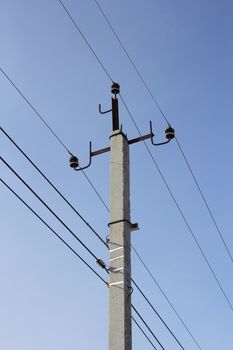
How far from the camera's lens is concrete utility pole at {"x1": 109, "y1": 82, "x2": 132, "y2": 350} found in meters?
7.47

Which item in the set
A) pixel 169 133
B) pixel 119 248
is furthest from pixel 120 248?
pixel 169 133

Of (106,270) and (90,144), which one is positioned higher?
(90,144)

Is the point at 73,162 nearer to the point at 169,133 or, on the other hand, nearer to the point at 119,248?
the point at 169,133

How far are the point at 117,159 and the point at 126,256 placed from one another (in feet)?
5.96

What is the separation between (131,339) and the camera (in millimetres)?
7531

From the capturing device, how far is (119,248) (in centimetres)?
822

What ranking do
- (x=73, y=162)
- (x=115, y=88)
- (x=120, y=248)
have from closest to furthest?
(x=120, y=248)
(x=73, y=162)
(x=115, y=88)

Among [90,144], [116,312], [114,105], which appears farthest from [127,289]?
[114,105]

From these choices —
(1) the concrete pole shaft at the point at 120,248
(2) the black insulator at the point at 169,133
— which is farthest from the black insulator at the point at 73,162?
(2) the black insulator at the point at 169,133

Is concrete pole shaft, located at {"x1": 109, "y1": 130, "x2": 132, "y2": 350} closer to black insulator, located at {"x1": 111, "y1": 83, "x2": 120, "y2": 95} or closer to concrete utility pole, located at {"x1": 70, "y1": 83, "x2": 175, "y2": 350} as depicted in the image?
concrete utility pole, located at {"x1": 70, "y1": 83, "x2": 175, "y2": 350}

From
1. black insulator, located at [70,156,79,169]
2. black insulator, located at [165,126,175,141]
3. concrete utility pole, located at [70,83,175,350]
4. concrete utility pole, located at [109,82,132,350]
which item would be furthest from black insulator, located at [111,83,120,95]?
black insulator, located at [70,156,79,169]

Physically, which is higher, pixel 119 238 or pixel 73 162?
pixel 73 162

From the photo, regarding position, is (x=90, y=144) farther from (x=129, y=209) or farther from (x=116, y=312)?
(x=116, y=312)

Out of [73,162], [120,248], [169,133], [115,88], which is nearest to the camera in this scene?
[120,248]
